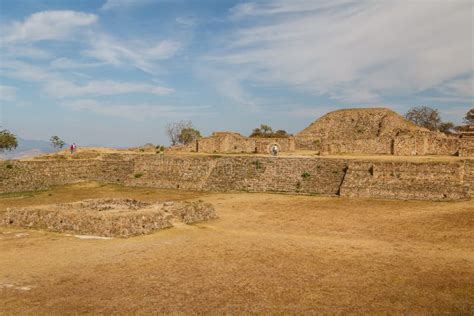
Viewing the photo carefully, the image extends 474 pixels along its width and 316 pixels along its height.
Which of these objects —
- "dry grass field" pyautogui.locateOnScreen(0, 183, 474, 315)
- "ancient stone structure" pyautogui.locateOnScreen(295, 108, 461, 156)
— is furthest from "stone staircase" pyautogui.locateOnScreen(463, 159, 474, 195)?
"ancient stone structure" pyautogui.locateOnScreen(295, 108, 461, 156)

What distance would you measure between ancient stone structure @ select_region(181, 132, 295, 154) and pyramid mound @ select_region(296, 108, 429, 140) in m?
6.94

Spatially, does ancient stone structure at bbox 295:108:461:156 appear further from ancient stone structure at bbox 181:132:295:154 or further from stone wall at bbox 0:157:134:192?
stone wall at bbox 0:157:134:192

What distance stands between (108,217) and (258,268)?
245 inches

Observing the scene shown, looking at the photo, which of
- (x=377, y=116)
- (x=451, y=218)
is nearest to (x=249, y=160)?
(x=451, y=218)

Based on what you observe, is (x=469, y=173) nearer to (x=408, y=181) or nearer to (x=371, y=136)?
(x=408, y=181)

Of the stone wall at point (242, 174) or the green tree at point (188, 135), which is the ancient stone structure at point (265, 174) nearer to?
the stone wall at point (242, 174)

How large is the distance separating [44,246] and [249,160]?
17993 mm

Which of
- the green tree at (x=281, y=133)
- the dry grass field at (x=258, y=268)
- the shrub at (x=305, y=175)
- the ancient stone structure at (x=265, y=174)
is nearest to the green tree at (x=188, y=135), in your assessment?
the green tree at (x=281, y=133)

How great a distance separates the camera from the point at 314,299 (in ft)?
27.7

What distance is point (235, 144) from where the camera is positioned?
44.7 m

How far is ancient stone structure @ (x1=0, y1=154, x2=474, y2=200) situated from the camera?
22.3 m

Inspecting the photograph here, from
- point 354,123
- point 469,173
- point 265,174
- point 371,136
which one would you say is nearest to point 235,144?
point 354,123

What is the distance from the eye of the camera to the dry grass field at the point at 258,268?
27.1 feet

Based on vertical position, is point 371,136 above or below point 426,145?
above
